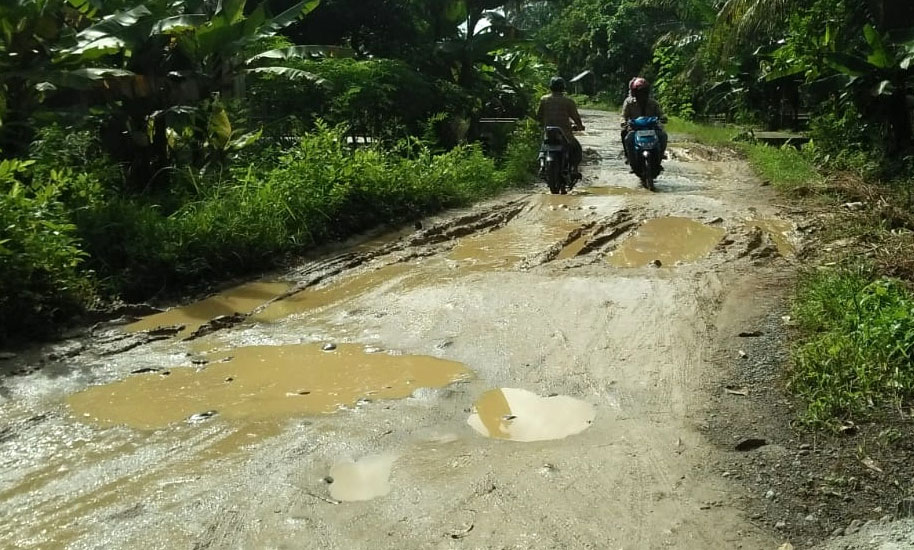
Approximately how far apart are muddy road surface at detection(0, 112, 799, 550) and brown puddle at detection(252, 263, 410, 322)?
0.03m

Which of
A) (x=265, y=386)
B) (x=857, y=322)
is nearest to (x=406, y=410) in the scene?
(x=265, y=386)

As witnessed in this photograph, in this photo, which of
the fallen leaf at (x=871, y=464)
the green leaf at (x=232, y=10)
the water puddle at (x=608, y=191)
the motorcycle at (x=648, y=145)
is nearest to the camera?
the fallen leaf at (x=871, y=464)

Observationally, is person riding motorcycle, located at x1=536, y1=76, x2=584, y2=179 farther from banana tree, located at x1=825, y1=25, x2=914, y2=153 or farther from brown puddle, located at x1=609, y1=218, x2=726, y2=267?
banana tree, located at x1=825, y1=25, x2=914, y2=153

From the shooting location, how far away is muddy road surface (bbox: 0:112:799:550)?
329cm

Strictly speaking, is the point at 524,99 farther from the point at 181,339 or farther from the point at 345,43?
the point at 181,339

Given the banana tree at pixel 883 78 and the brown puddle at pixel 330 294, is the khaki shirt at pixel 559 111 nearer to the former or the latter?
the banana tree at pixel 883 78

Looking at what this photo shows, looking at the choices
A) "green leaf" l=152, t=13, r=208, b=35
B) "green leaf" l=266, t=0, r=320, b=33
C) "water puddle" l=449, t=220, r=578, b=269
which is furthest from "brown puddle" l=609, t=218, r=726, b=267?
"green leaf" l=266, t=0, r=320, b=33

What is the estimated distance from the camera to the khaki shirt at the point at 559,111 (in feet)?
37.0

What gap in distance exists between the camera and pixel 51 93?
9742 mm

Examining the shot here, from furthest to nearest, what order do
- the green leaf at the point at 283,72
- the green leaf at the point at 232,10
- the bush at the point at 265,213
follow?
the green leaf at the point at 283,72
the green leaf at the point at 232,10
the bush at the point at 265,213

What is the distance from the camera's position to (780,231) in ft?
28.0

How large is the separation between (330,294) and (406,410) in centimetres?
265

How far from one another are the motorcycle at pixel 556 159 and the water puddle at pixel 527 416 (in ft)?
22.7

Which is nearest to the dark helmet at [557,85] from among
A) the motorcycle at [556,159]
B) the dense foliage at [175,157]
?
the motorcycle at [556,159]
